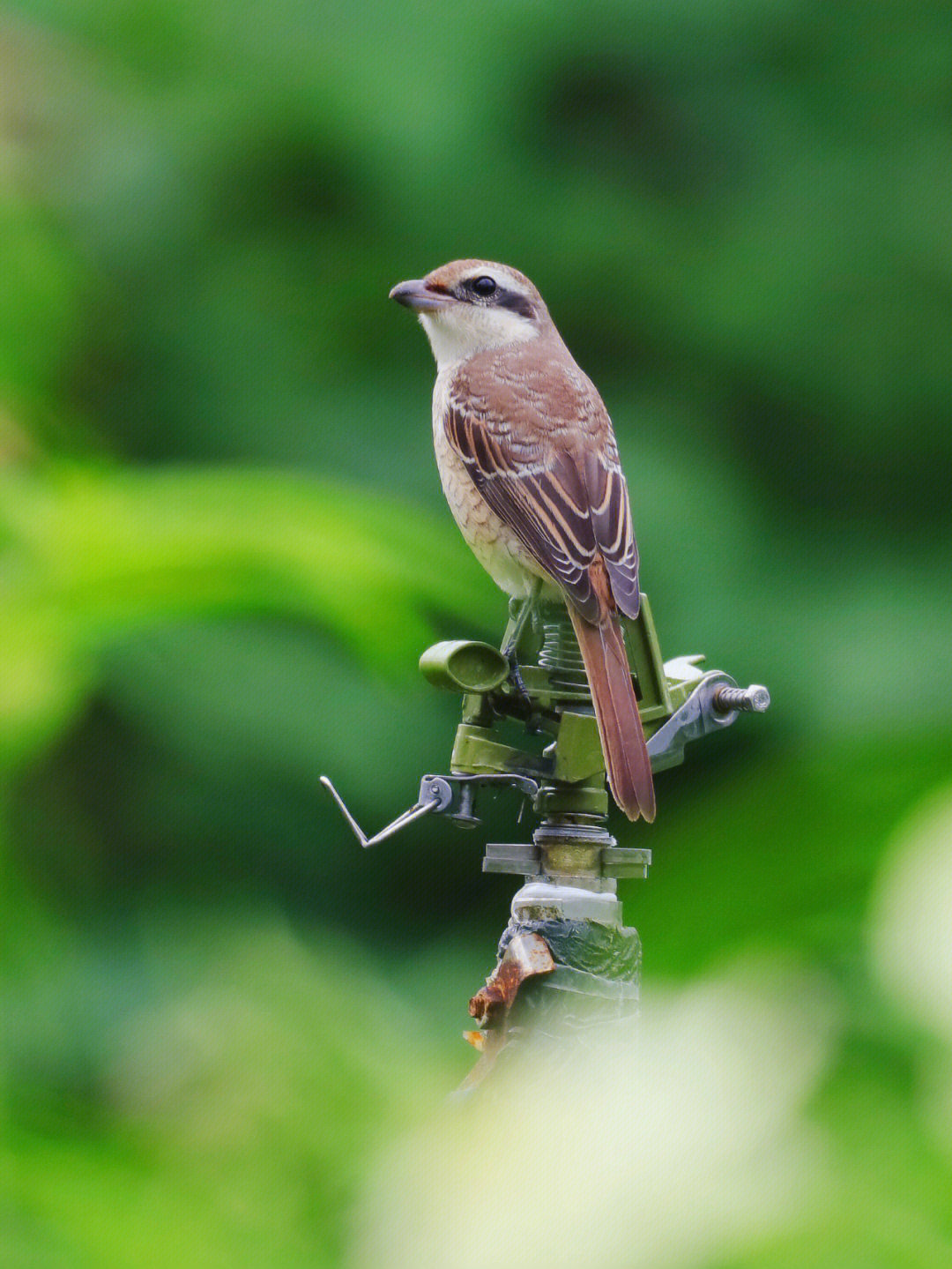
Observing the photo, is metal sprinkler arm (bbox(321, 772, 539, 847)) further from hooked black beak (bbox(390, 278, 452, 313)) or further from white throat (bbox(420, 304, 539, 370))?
white throat (bbox(420, 304, 539, 370))

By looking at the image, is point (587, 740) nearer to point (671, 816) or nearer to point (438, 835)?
point (671, 816)

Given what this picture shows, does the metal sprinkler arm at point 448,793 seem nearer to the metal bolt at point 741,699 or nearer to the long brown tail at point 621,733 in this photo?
the long brown tail at point 621,733

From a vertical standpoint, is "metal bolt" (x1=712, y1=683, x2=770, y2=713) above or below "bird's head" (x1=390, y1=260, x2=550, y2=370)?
below

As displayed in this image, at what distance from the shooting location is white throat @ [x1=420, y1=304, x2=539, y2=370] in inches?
83.2

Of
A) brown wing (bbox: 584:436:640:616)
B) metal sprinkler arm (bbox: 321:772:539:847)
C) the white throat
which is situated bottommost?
metal sprinkler arm (bbox: 321:772:539:847)

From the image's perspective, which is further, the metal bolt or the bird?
the bird

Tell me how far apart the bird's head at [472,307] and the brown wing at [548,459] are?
0.18 feet

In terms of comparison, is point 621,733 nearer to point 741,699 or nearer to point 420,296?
point 741,699

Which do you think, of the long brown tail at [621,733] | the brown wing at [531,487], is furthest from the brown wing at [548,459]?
the long brown tail at [621,733]

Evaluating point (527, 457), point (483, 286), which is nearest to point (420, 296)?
point (483, 286)

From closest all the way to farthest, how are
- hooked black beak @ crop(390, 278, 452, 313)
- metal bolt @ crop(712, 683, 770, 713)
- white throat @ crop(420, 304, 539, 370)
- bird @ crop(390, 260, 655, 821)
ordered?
metal bolt @ crop(712, 683, 770, 713)
bird @ crop(390, 260, 655, 821)
hooked black beak @ crop(390, 278, 452, 313)
white throat @ crop(420, 304, 539, 370)

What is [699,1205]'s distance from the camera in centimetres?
134

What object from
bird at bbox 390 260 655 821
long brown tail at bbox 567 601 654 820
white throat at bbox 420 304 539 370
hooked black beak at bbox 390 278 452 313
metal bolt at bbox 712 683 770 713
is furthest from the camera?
white throat at bbox 420 304 539 370

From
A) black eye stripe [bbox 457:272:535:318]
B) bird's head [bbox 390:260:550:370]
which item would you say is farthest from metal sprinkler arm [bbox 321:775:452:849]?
black eye stripe [bbox 457:272:535:318]
